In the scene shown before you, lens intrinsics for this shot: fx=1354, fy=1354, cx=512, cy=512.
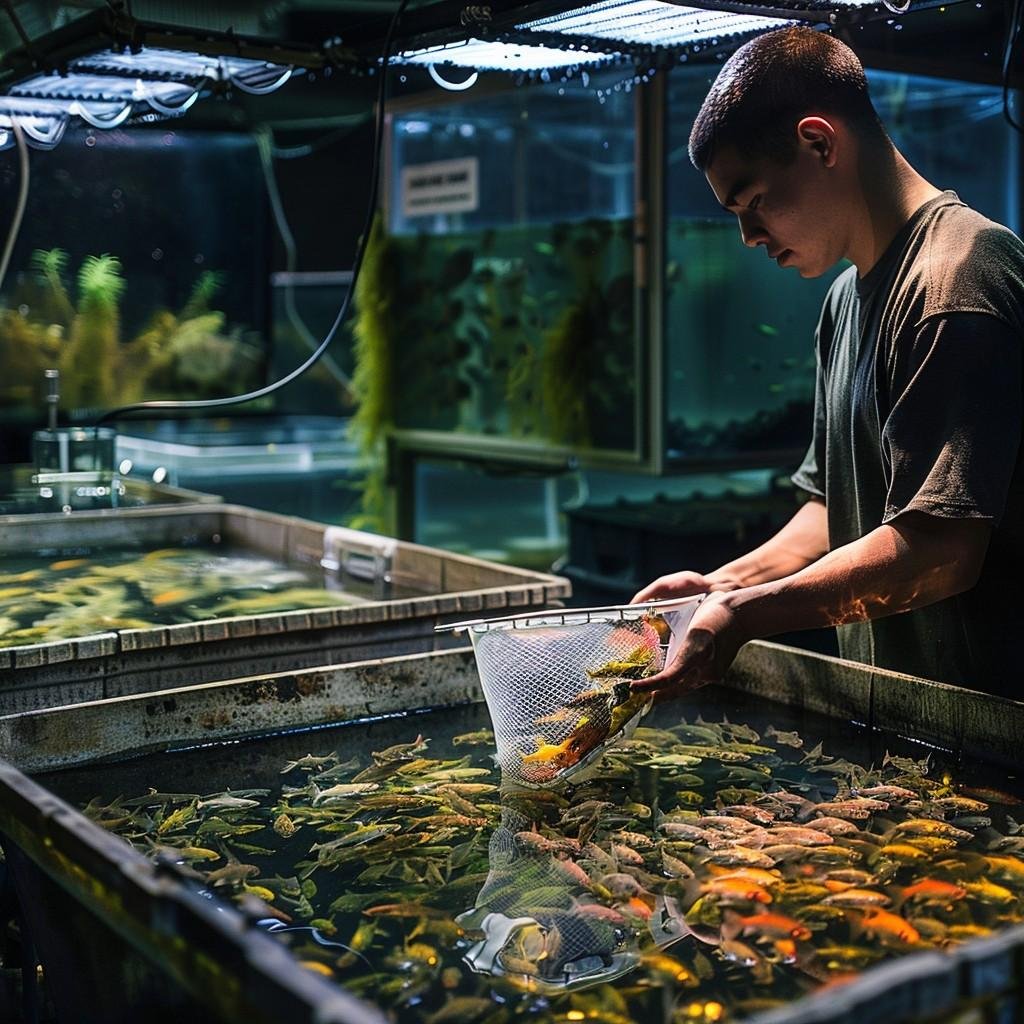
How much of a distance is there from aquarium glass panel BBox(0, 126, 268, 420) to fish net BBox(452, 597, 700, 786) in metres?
2.80

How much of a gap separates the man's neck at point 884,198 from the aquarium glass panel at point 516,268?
2254mm

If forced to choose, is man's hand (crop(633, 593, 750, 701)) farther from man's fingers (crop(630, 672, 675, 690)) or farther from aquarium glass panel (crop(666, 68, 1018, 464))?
aquarium glass panel (crop(666, 68, 1018, 464))

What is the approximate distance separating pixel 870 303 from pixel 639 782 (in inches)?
30.0

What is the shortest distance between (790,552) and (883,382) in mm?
423

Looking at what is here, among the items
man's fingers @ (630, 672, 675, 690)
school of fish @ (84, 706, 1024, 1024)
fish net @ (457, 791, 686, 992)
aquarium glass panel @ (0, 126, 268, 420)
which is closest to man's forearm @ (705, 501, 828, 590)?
school of fish @ (84, 706, 1024, 1024)

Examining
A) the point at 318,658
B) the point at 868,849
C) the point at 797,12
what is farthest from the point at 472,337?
the point at 868,849

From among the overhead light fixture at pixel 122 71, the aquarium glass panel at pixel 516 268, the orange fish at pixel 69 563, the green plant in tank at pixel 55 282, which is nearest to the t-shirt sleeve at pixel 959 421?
the overhead light fixture at pixel 122 71

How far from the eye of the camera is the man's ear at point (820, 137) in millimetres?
1830

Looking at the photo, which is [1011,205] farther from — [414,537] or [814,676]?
[814,676]

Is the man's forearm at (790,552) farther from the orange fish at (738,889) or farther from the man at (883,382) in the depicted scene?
the orange fish at (738,889)

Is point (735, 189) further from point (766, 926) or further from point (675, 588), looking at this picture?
point (766, 926)

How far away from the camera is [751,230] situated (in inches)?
75.9

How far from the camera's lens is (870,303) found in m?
1.95

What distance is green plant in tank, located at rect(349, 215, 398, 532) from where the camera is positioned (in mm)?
5598
